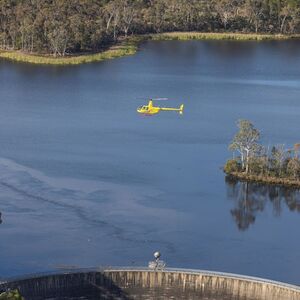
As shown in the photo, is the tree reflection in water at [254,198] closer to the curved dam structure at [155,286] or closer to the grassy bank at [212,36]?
the curved dam structure at [155,286]

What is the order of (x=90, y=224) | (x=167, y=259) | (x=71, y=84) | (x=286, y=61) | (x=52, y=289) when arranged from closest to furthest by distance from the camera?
(x=52, y=289)
(x=167, y=259)
(x=90, y=224)
(x=71, y=84)
(x=286, y=61)

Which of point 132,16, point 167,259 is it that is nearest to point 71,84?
point 132,16

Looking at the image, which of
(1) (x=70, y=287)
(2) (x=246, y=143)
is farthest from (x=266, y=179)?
(1) (x=70, y=287)

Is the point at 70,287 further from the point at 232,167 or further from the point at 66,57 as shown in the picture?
the point at 66,57

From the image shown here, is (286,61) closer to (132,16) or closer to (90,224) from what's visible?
(132,16)

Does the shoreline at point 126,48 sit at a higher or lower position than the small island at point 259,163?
higher

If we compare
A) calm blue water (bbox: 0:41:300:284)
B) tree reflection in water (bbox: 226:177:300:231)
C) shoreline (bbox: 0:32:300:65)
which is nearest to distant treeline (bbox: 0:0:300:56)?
shoreline (bbox: 0:32:300:65)

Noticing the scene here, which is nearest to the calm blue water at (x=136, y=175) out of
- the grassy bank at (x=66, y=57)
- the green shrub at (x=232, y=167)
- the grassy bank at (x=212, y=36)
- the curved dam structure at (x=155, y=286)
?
the green shrub at (x=232, y=167)
